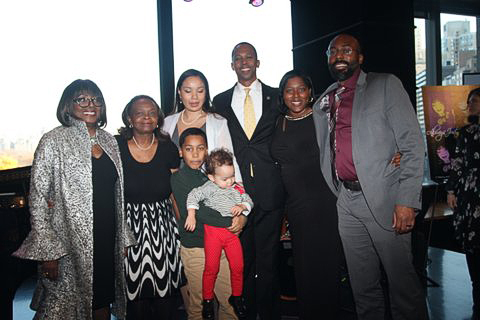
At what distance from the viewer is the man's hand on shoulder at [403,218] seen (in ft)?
7.34

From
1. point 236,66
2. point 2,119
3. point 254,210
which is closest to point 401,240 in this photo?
point 254,210

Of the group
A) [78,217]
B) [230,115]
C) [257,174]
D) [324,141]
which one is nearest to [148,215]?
[78,217]

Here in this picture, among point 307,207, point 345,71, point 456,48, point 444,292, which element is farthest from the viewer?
point 456,48

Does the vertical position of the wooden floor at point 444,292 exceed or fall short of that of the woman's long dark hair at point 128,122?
it falls short

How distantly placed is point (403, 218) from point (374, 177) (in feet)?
0.88

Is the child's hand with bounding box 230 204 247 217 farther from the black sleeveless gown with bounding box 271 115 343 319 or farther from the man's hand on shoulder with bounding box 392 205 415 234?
the man's hand on shoulder with bounding box 392 205 415 234

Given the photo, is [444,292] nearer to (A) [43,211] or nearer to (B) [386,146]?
(B) [386,146]

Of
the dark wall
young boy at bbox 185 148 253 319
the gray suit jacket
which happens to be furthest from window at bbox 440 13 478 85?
young boy at bbox 185 148 253 319

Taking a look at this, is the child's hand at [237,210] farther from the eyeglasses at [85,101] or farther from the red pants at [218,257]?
the eyeglasses at [85,101]

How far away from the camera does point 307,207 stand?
105 inches

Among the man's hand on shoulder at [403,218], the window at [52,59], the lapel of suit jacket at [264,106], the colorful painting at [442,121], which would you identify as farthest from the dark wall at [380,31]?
the window at [52,59]

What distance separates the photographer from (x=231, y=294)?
2.40 metres

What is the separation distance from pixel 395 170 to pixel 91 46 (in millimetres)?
3982

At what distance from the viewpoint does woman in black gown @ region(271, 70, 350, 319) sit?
2.67 m
